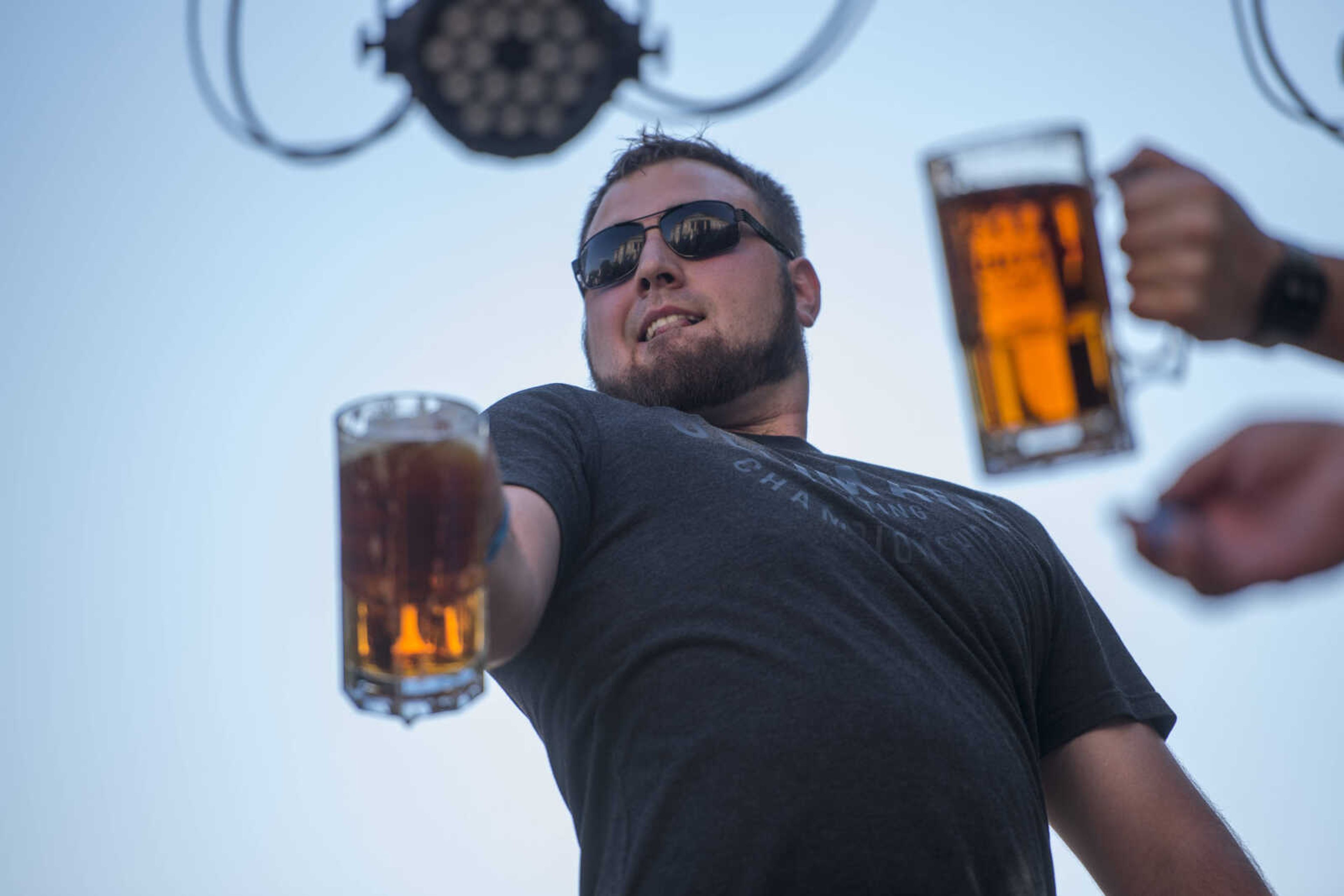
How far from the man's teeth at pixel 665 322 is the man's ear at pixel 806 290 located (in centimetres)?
65

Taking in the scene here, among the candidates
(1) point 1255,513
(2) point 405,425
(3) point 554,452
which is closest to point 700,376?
(3) point 554,452

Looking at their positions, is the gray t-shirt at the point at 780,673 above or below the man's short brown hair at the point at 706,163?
below

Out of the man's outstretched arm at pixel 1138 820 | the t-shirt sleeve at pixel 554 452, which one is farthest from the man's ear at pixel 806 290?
the man's outstretched arm at pixel 1138 820

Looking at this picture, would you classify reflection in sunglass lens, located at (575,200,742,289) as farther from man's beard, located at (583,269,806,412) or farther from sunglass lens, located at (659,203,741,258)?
man's beard, located at (583,269,806,412)

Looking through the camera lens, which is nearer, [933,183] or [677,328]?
[933,183]

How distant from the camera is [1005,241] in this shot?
197 centimetres

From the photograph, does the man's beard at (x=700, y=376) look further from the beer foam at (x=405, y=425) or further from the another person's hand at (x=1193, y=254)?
the another person's hand at (x=1193, y=254)

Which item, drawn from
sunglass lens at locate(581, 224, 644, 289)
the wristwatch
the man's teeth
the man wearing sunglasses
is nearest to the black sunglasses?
sunglass lens at locate(581, 224, 644, 289)

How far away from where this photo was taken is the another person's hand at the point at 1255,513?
1377 mm

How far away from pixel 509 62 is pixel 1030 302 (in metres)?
2.62

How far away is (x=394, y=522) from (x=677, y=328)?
1610 millimetres

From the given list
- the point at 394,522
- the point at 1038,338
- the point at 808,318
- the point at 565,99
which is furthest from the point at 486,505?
the point at 565,99

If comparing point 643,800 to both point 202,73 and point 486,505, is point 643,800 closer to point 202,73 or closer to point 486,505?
point 486,505

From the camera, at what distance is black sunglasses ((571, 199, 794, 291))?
328 centimetres
